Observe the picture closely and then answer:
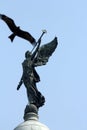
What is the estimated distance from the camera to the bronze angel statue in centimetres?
2056

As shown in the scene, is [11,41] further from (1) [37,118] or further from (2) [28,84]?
(1) [37,118]

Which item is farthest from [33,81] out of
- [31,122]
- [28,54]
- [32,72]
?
[31,122]

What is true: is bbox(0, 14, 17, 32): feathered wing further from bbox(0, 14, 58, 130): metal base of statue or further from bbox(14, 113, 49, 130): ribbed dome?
bbox(14, 113, 49, 130): ribbed dome

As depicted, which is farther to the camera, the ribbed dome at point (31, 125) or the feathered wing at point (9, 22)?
the feathered wing at point (9, 22)

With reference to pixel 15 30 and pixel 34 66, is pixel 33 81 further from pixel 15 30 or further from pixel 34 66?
pixel 15 30

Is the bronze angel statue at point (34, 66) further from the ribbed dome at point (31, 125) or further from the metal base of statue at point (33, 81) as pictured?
the ribbed dome at point (31, 125)

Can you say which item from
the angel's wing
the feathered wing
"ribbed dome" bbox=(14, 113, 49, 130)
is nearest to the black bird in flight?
the feathered wing

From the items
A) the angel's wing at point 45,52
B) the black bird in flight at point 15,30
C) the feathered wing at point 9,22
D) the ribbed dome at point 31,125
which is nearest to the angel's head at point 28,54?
the angel's wing at point 45,52

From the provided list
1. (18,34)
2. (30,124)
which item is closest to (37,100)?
(30,124)

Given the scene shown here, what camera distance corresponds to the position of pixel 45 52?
22.5 meters

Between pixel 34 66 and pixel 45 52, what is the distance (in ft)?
3.59

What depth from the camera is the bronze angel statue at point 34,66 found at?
20.6 m

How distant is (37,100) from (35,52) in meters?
2.25

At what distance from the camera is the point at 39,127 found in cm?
1850
